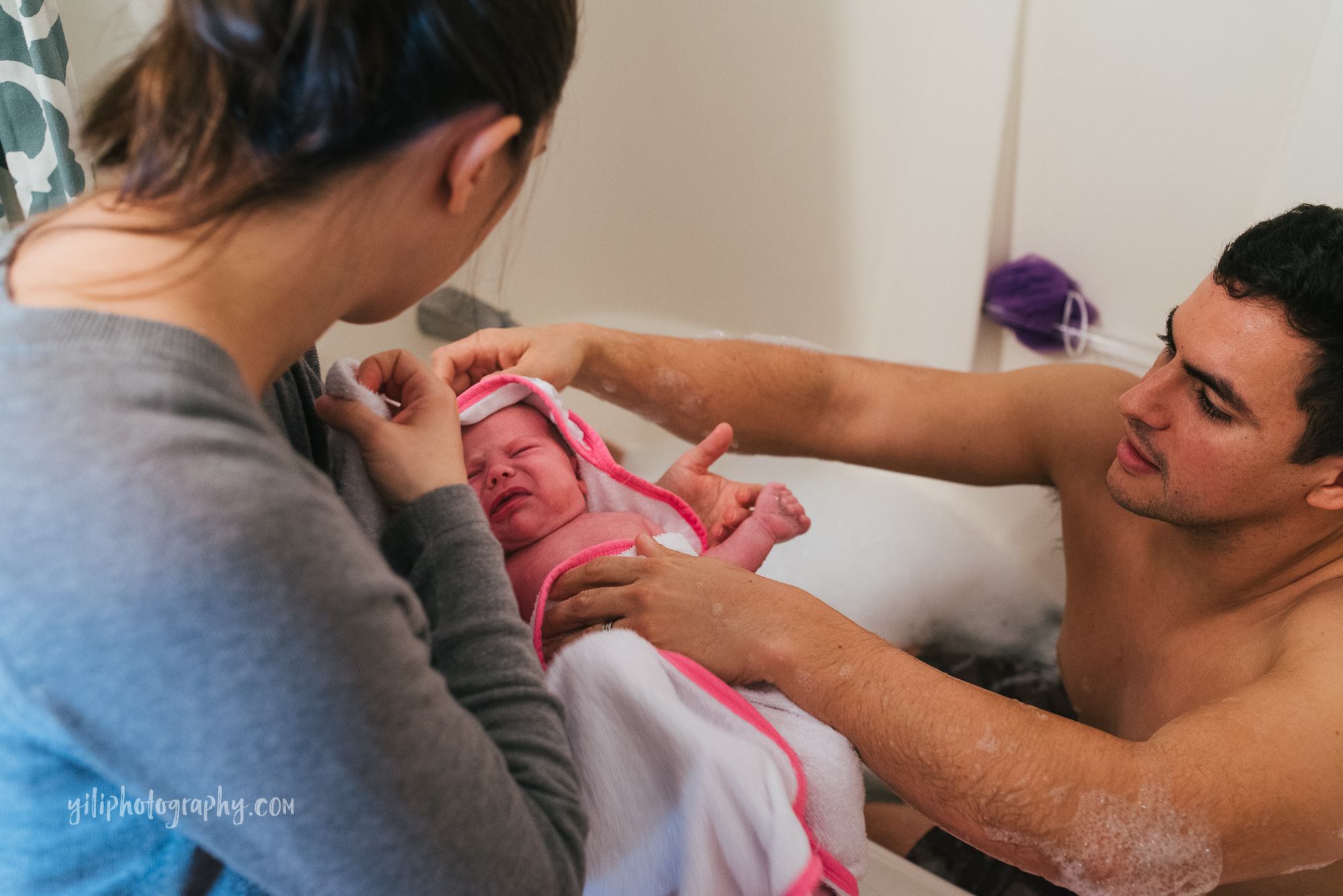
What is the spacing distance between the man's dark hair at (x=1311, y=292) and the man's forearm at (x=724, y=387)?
54cm

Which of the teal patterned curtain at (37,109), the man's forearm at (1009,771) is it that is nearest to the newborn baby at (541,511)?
the man's forearm at (1009,771)

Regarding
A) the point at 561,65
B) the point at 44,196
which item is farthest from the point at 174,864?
the point at 44,196

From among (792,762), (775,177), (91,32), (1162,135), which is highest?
(91,32)

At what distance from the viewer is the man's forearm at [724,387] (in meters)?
1.22

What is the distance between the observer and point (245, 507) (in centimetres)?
38

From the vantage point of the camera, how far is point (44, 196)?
904 millimetres

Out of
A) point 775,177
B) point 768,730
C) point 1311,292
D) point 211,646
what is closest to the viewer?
point 211,646

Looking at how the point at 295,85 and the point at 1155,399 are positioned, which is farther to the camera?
the point at 1155,399

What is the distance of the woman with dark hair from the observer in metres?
0.36

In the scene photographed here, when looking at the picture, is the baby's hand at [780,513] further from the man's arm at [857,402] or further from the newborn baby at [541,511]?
the man's arm at [857,402]

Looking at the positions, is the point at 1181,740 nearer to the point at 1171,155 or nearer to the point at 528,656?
the point at 528,656

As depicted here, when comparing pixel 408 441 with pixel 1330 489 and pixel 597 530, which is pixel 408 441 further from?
pixel 1330 489

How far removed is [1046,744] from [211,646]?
69 centimetres

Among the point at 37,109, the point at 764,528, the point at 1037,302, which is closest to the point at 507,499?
the point at 764,528
